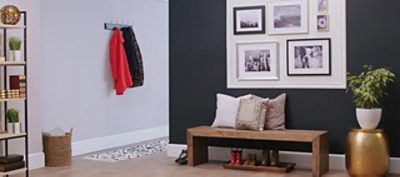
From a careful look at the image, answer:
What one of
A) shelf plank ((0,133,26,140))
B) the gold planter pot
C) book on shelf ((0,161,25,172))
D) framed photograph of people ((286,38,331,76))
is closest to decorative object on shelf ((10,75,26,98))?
shelf plank ((0,133,26,140))

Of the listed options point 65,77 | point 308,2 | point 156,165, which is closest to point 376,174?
point 308,2

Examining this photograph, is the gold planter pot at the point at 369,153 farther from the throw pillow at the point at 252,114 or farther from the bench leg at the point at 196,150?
the bench leg at the point at 196,150

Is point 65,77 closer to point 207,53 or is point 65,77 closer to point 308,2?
point 207,53

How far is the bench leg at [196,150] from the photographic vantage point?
252 inches

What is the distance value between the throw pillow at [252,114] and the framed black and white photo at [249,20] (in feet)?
2.77

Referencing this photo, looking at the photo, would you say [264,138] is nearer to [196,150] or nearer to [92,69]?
[196,150]

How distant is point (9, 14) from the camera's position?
18.4 feet

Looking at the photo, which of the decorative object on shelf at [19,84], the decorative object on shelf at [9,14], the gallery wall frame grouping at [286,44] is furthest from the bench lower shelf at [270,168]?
the decorative object on shelf at [9,14]

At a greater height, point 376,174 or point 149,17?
point 149,17

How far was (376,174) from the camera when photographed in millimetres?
5570

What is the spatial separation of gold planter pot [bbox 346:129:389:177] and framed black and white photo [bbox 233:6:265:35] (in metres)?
1.69

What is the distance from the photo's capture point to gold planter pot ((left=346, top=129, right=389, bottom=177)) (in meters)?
5.53

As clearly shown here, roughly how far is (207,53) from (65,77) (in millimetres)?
1835

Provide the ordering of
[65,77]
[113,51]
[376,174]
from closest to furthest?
[376,174], [65,77], [113,51]
